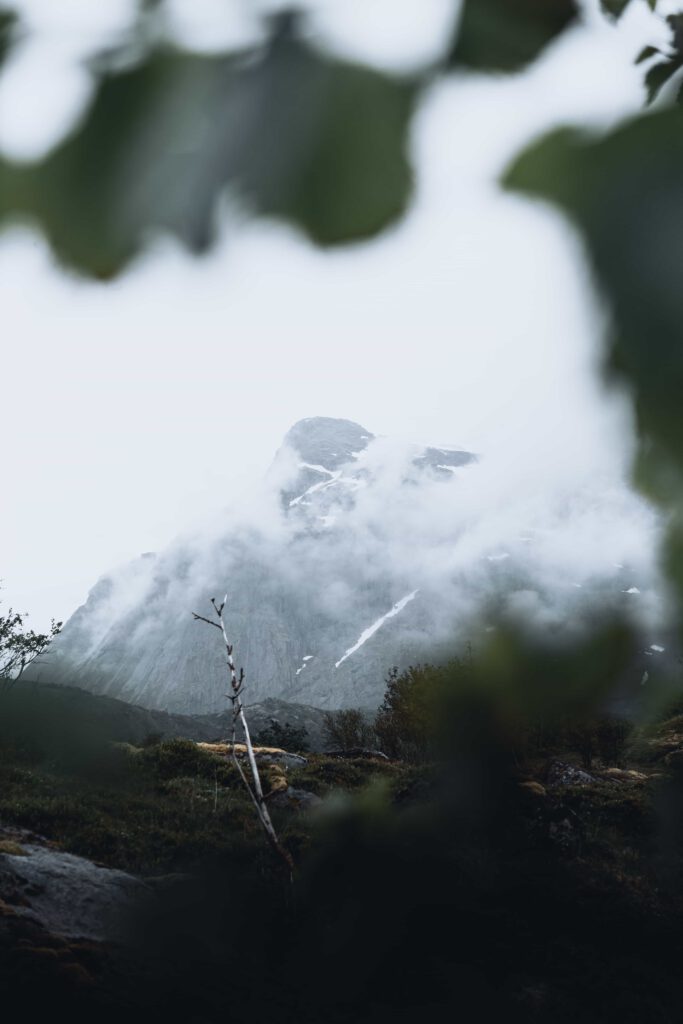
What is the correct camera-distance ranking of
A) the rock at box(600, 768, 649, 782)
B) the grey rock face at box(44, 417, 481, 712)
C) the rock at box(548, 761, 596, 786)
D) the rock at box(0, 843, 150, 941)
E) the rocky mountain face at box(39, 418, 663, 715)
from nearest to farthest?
the rocky mountain face at box(39, 418, 663, 715) < the grey rock face at box(44, 417, 481, 712) < the rock at box(0, 843, 150, 941) < the rock at box(548, 761, 596, 786) < the rock at box(600, 768, 649, 782)

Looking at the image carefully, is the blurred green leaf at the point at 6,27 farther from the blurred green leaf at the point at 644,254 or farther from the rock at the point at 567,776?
the rock at the point at 567,776

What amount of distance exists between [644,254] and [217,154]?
1.20 feet

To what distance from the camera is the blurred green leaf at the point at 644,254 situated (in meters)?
0.38

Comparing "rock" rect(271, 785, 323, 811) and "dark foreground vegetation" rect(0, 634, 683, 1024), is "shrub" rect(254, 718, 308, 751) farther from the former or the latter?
"dark foreground vegetation" rect(0, 634, 683, 1024)

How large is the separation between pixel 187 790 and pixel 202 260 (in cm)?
1618

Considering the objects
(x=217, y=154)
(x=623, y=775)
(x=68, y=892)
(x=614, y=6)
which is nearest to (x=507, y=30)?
(x=614, y=6)

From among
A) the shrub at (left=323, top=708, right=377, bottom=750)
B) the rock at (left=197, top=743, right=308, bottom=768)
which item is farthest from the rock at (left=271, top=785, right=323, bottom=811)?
the shrub at (left=323, top=708, right=377, bottom=750)

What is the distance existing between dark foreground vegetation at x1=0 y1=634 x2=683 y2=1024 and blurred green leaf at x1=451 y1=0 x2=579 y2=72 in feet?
2.04

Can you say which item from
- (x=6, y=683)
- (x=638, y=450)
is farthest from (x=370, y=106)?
(x=6, y=683)

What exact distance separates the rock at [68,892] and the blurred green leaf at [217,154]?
748 centimetres

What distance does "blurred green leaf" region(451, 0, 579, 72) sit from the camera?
1.66 ft

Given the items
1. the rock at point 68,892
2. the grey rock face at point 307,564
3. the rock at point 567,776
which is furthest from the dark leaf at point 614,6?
the rock at point 567,776

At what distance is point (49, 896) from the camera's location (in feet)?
24.4

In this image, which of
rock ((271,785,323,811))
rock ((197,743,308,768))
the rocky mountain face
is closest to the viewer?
the rocky mountain face
